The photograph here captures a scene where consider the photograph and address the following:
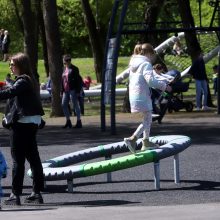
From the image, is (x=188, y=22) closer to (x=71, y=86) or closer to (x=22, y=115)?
(x=71, y=86)

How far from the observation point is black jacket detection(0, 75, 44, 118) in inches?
433

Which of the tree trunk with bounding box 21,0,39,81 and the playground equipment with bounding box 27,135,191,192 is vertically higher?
the tree trunk with bounding box 21,0,39,81

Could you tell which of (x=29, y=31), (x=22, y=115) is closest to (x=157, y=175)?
(x=22, y=115)

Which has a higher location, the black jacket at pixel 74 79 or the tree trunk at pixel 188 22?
the tree trunk at pixel 188 22

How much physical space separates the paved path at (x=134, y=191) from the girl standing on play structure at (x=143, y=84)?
26.2 inches

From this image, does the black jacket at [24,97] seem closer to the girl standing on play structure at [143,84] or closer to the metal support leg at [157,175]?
the metal support leg at [157,175]

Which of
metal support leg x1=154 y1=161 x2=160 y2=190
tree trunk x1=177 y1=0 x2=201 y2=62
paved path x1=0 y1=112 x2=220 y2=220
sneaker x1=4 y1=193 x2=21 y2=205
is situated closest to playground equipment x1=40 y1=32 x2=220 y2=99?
tree trunk x1=177 y1=0 x2=201 y2=62

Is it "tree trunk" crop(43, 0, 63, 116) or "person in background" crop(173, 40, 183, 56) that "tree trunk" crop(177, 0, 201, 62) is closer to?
"tree trunk" crop(43, 0, 63, 116)

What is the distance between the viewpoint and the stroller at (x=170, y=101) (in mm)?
23273

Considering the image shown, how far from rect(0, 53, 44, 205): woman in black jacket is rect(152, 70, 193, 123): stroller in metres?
11.4

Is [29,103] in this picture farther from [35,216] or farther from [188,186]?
[188,186]

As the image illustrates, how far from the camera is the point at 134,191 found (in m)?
12.4

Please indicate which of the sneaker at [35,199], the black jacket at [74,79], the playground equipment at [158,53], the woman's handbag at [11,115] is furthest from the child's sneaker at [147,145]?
the playground equipment at [158,53]

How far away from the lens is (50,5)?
2700 centimetres
